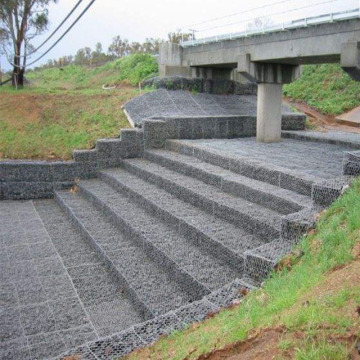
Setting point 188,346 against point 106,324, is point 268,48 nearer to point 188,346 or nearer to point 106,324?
point 106,324

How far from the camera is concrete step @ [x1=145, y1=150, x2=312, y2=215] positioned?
4.78 m

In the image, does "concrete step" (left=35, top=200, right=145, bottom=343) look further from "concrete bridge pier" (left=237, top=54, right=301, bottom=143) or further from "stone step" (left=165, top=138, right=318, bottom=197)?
"concrete bridge pier" (left=237, top=54, right=301, bottom=143)

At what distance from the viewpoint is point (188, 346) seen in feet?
8.50

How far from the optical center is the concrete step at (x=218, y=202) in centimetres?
451

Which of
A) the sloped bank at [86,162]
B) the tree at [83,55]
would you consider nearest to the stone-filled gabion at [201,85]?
the sloped bank at [86,162]

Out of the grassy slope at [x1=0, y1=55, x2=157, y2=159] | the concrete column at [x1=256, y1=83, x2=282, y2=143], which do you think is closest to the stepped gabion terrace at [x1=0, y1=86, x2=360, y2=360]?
the concrete column at [x1=256, y1=83, x2=282, y2=143]

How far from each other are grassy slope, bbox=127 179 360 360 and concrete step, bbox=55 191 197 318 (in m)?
1.03

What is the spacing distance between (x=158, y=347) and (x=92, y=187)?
5336 millimetres

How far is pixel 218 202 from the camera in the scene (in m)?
5.24

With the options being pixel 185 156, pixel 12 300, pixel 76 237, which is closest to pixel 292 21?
pixel 185 156

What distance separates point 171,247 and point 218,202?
917mm

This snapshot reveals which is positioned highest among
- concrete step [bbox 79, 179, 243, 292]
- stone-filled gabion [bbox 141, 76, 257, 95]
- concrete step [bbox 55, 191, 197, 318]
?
stone-filled gabion [bbox 141, 76, 257, 95]

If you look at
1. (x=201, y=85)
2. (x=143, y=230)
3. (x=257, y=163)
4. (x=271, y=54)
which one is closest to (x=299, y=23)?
(x=271, y=54)

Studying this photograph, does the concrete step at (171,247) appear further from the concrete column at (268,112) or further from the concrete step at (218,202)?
the concrete column at (268,112)
